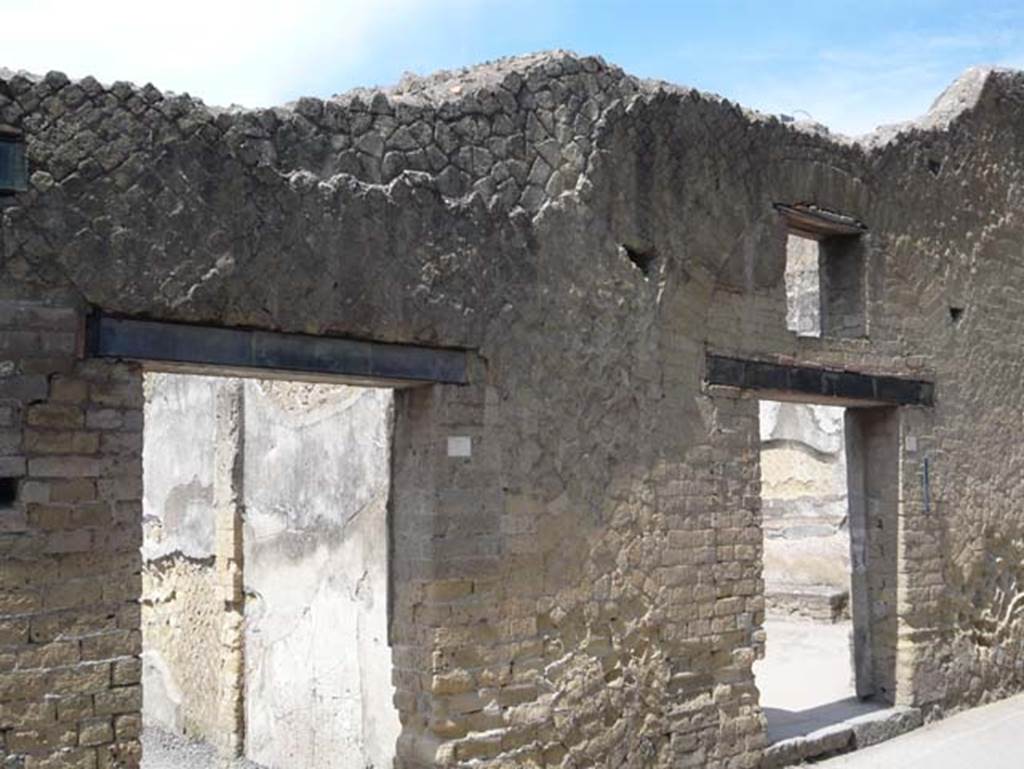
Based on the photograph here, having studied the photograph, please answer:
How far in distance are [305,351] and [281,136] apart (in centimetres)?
92

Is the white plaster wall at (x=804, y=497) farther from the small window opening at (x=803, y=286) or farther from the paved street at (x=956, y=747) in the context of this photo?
the paved street at (x=956, y=747)

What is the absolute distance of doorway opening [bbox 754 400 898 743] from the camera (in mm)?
8789

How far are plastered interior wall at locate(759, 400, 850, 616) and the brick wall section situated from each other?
1011cm

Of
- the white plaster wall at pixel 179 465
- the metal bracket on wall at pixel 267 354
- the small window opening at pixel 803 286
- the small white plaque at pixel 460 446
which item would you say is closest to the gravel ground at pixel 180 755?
the white plaster wall at pixel 179 465

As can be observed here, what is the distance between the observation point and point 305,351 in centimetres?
548

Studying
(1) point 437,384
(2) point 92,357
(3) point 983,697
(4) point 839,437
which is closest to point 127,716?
(2) point 92,357

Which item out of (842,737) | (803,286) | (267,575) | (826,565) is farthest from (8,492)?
(803,286)

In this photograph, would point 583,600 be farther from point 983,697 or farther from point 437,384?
point 983,697

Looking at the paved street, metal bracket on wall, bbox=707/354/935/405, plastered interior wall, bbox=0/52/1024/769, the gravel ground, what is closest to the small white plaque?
plastered interior wall, bbox=0/52/1024/769

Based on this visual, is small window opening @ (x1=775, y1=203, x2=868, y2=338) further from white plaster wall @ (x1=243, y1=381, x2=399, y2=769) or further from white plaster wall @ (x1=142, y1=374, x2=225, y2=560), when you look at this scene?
white plaster wall @ (x1=142, y1=374, x2=225, y2=560)

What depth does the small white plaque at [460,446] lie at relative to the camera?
235 inches

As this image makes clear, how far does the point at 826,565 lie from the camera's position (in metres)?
14.1

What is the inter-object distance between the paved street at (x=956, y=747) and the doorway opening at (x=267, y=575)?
9.65 feet

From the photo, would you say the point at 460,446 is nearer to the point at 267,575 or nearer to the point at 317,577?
the point at 317,577
